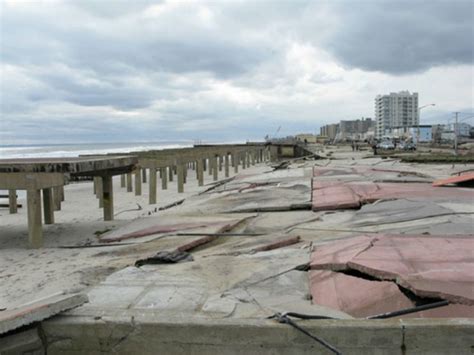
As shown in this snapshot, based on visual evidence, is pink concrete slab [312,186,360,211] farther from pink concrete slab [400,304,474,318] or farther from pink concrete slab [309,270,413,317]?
pink concrete slab [400,304,474,318]

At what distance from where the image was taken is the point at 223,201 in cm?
1284

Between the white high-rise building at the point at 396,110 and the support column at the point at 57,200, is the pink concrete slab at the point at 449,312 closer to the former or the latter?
the support column at the point at 57,200

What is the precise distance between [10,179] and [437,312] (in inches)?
298

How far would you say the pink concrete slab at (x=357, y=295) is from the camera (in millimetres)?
4094

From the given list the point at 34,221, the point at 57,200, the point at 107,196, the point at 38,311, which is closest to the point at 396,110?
the point at 57,200

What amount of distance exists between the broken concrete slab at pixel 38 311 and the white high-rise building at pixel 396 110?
156895mm

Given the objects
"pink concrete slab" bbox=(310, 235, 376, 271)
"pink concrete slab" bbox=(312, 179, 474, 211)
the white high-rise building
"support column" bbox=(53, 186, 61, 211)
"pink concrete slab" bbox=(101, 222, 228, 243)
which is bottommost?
"support column" bbox=(53, 186, 61, 211)

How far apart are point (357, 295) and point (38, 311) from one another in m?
2.84

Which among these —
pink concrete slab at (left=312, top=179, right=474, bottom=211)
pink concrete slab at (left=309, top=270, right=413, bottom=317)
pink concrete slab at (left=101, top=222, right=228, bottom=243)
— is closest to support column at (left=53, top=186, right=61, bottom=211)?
pink concrete slab at (left=101, top=222, right=228, bottom=243)

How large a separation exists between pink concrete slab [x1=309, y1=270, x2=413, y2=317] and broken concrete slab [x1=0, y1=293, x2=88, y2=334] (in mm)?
2245

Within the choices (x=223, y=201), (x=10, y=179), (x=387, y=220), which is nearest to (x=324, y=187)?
(x=223, y=201)

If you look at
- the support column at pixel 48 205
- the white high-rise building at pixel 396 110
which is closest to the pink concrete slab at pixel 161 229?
the support column at pixel 48 205

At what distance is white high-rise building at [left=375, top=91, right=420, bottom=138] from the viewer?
156m

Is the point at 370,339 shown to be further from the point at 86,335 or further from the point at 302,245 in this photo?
the point at 302,245
